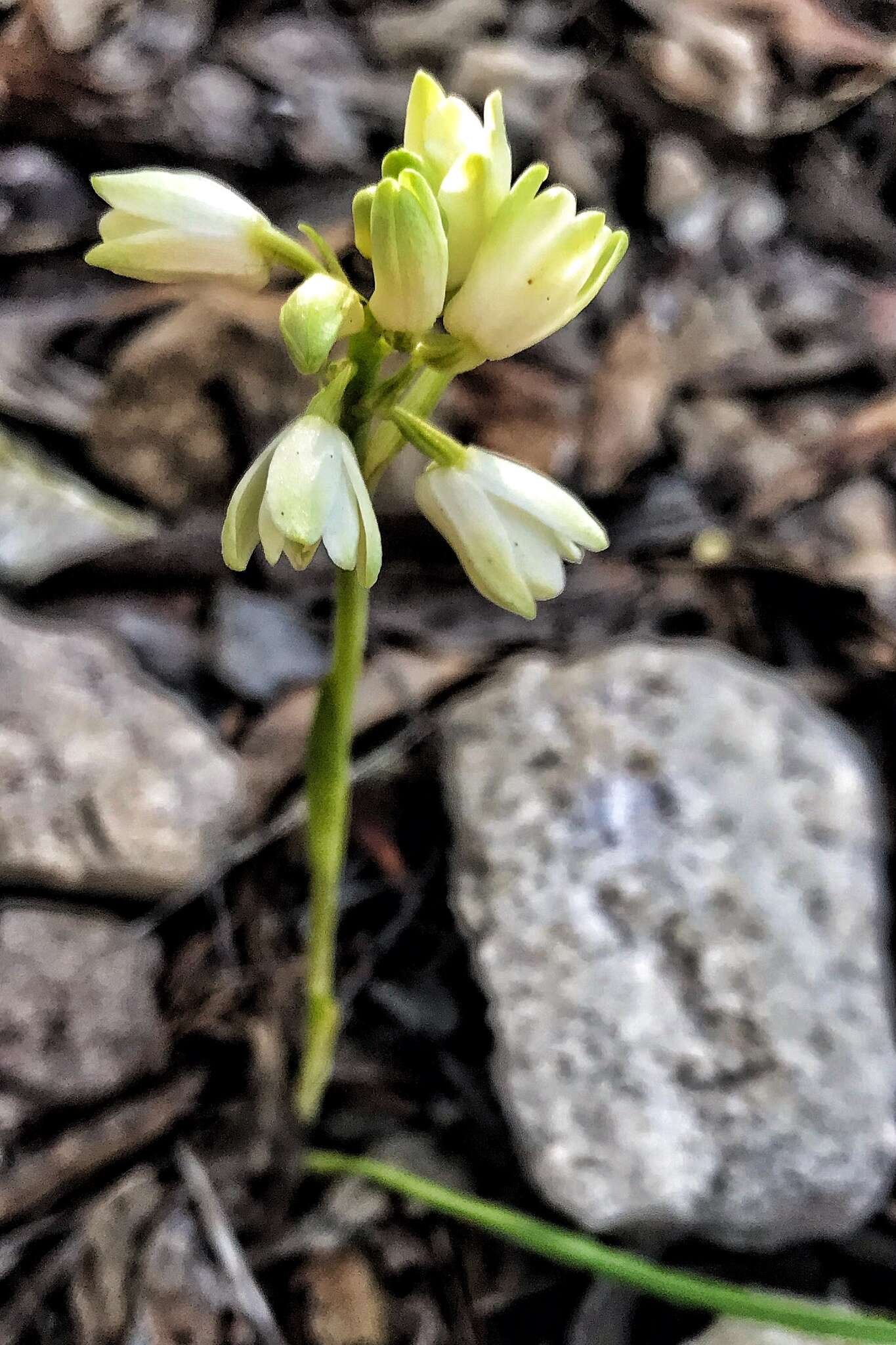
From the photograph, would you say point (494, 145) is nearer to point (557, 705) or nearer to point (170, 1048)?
point (557, 705)

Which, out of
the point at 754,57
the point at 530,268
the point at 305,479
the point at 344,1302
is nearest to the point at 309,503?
the point at 305,479

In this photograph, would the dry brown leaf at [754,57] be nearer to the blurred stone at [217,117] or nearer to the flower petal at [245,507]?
the blurred stone at [217,117]

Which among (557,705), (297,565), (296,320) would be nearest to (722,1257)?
(557,705)

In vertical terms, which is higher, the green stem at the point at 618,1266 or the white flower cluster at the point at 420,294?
the white flower cluster at the point at 420,294

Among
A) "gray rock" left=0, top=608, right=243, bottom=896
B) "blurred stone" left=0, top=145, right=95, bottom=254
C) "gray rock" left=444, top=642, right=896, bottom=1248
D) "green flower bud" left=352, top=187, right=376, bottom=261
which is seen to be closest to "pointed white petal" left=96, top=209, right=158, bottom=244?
"green flower bud" left=352, top=187, right=376, bottom=261

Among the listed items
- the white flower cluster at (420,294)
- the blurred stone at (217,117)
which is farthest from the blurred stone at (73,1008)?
the blurred stone at (217,117)
